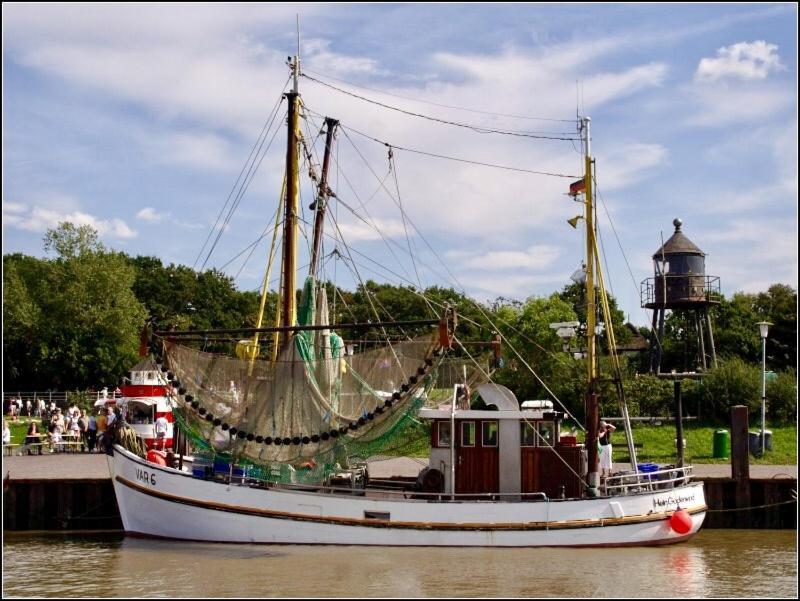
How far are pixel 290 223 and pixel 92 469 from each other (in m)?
10.7

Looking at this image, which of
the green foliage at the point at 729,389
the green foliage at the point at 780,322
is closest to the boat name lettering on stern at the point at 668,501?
the green foliage at the point at 729,389

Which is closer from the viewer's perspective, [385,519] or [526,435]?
[385,519]

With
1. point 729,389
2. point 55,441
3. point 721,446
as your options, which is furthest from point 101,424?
point 729,389

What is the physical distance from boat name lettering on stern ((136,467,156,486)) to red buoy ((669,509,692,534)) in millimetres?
12028

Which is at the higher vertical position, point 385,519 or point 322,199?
point 322,199

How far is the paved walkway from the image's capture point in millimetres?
27812

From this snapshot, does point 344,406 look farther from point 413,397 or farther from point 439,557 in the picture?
point 439,557

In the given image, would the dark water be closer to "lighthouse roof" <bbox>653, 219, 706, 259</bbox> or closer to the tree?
"lighthouse roof" <bbox>653, 219, 706, 259</bbox>

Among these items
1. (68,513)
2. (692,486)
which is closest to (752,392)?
(692,486)

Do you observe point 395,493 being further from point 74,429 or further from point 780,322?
point 780,322

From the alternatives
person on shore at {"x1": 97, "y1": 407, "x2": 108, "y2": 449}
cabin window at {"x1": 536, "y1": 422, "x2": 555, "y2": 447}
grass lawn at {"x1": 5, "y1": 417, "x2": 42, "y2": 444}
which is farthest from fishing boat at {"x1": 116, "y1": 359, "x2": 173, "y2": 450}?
cabin window at {"x1": 536, "y1": 422, "x2": 555, "y2": 447}

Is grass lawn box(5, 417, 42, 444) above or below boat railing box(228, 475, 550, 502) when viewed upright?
above

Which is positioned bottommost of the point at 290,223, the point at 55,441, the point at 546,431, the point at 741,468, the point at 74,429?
the point at 741,468

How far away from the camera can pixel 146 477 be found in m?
23.2
